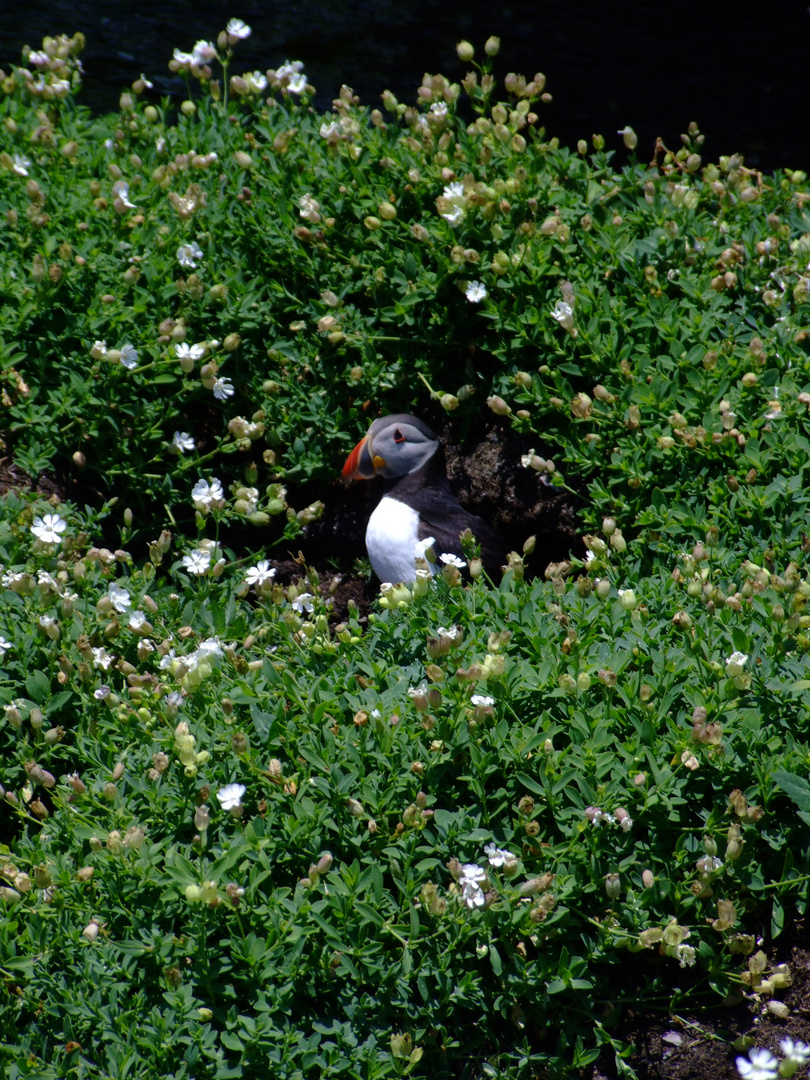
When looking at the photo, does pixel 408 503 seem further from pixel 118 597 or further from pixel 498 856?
pixel 498 856

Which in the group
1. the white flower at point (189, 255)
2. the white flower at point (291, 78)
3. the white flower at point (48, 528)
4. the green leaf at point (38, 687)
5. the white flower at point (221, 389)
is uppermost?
the white flower at point (291, 78)

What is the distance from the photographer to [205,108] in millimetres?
5070

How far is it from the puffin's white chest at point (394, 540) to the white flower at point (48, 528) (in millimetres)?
1167

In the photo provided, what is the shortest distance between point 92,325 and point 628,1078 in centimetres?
320

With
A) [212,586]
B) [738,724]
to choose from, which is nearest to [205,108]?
[212,586]

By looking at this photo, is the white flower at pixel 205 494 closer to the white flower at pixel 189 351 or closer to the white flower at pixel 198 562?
the white flower at pixel 198 562

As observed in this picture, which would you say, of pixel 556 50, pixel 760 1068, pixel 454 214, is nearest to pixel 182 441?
pixel 454 214

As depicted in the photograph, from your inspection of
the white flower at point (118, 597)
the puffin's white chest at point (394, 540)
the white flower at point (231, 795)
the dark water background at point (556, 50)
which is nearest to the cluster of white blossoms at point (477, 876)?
the white flower at point (231, 795)

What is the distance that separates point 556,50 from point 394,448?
19.1 feet

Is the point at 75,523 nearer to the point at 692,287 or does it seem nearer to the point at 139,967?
the point at 139,967

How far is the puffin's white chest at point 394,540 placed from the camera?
371cm

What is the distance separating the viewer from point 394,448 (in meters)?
3.96

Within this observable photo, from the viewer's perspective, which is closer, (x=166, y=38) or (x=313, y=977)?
(x=313, y=977)

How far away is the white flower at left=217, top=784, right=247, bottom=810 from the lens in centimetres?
232
